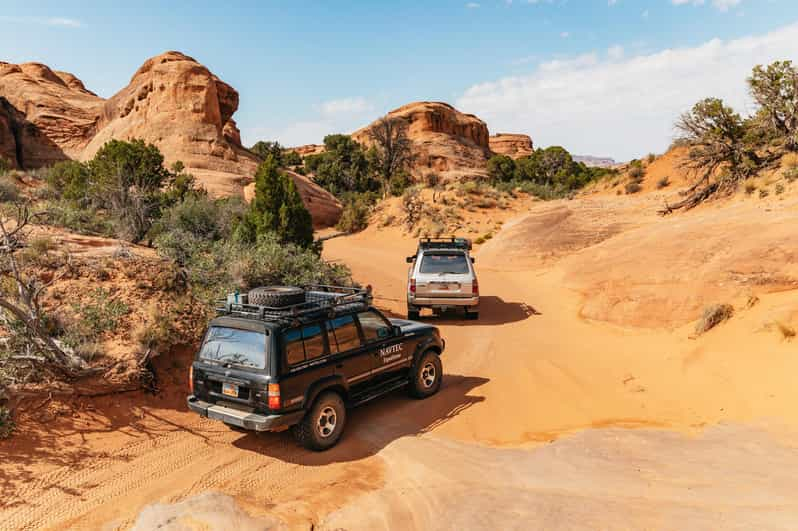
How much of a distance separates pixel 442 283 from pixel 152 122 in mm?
33296

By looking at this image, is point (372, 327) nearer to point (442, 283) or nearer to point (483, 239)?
point (442, 283)

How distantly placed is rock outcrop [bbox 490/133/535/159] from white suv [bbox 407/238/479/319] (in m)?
88.7

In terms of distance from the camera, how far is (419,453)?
20.0ft

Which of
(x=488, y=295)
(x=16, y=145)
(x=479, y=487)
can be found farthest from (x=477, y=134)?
(x=479, y=487)

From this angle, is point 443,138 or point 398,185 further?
point 443,138

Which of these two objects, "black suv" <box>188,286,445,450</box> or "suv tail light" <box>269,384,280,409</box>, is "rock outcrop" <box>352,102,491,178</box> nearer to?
"black suv" <box>188,286,445,450</box>

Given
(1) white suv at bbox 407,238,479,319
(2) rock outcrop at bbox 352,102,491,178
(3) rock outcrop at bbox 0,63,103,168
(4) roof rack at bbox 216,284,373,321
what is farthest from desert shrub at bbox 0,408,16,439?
(2) rock outcrop at bbox 352,102,491,178

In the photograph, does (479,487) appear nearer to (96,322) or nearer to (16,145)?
(96,322)

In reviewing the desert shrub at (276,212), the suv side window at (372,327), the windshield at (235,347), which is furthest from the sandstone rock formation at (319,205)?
the windshield at (235,347)

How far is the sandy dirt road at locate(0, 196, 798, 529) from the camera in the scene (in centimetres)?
484

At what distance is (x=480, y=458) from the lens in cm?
602

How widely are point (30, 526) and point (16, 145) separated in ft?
148

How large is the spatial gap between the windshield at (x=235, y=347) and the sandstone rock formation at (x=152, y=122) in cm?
2528

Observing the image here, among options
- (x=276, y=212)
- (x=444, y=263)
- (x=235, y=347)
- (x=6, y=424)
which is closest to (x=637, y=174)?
(x=444, y=263)
